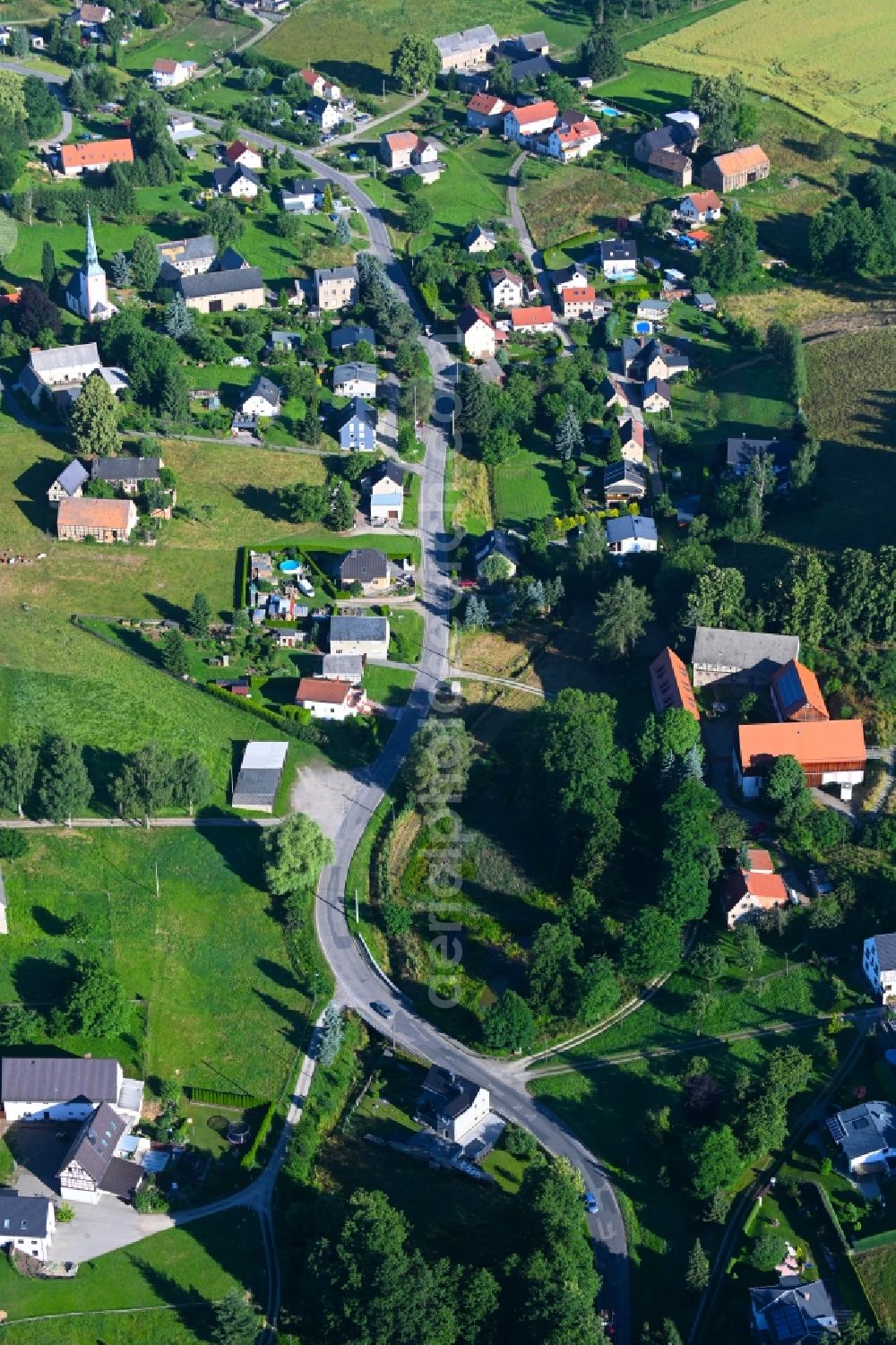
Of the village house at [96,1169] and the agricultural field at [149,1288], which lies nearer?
the agricultural field at [149,1288]

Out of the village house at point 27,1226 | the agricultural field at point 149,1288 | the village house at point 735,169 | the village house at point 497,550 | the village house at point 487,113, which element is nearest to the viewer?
the agricultural field at point 149,1288

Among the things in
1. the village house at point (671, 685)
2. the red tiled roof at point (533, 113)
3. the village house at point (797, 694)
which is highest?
the red tiled roof at point (533, 113)

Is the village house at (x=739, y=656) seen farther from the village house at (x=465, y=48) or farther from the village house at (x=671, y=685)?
the village house at (x=465, y=48)

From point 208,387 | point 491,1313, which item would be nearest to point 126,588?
point 208,387

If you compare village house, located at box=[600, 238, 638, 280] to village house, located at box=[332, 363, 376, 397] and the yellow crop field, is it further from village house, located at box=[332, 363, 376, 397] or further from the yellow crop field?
the yellow crop field

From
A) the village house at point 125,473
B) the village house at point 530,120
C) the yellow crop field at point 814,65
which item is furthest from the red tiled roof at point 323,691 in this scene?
the yellow crop field at point 814,65

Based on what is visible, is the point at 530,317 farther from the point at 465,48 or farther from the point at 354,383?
the point at 465,48
